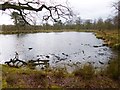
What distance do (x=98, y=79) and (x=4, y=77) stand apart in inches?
158

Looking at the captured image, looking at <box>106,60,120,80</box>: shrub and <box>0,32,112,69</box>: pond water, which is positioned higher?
<box>106,60,120,80</box>: shrub

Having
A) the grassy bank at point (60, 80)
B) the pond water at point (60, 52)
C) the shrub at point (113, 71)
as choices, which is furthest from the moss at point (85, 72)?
the pond water at point (60, 52)

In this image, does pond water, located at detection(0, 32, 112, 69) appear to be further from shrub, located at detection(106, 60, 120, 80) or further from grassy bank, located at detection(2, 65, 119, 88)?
grassy bank, located at detection(2, 65, 119, 88)

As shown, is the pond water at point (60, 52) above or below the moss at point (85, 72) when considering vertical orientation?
below

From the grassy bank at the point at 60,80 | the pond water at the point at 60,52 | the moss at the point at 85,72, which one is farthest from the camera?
the pond water at the point at 60,52

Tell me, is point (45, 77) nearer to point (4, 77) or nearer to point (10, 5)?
point (4, 77)

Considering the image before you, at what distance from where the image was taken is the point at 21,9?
1252 cm

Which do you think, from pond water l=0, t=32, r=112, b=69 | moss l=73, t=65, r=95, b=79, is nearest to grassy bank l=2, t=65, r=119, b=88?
moss l=73, t=65, r=95, b=79

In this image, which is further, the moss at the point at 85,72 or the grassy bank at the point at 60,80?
the moss at the point at 85,72

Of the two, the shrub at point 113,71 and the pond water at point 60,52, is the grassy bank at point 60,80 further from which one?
the pond water at point 60,52

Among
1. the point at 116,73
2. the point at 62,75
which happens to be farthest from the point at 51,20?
the point at 116,73

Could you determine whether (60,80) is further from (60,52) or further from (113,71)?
(60,52)

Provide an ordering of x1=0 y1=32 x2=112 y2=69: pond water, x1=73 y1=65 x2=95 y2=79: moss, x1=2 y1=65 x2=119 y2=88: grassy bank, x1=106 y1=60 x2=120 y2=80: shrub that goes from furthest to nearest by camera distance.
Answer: x1=0 y1=32 x2=112 y2=69: pond water → x1=106 y1=60 x2=120 y2=80: shrub → x1=73 y1=65 x2=95 y2=79: moss → x1=2 y1=65 x2=119 y2=88: grassy bank

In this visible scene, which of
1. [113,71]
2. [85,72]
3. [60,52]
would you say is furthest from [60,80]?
[60,52]
